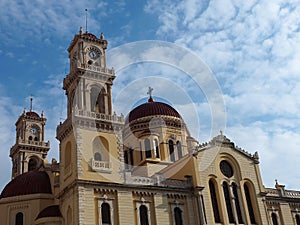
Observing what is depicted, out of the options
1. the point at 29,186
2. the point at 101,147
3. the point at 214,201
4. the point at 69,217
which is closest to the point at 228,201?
the point at 214,201

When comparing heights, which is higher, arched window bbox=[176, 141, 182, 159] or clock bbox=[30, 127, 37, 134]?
clock bbox=[30, 127, 37, 134]

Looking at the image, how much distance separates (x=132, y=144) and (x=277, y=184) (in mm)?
17736

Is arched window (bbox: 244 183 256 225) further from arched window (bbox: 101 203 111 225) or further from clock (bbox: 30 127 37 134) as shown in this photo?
clock (bbox: 30 127 37 134)

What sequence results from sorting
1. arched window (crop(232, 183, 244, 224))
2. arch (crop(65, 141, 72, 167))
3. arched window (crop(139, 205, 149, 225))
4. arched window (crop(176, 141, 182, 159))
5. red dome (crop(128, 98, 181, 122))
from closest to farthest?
arched window (crop(139, 205, 149, 225)) < arch (crop(65, 141, 72, 167)) < arched window (crop(232, 183, 244, 224)) < arched window (crop(176, 141, 182, 159)) < red dome (crop(128, 98, 181, 122))

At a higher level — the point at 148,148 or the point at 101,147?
the point at 148,148

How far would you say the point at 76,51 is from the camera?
40.3 meters

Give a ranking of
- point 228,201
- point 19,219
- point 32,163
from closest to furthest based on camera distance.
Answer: point 19,219 < point 228,201 < point 32,163

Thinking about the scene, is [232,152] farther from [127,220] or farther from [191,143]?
[127,220]

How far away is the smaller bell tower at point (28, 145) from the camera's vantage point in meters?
55.5

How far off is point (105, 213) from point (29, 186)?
35.9 feet

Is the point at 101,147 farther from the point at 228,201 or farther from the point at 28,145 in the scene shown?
the point at 28,145

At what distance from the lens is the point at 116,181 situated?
3362cm

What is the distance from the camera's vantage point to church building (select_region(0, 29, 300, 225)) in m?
32.8

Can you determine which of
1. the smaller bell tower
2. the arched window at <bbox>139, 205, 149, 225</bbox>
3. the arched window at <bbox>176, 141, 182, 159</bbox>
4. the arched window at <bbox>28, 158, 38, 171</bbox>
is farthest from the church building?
the arched window at <bbox>28, 158, 38, 171</bbox>
